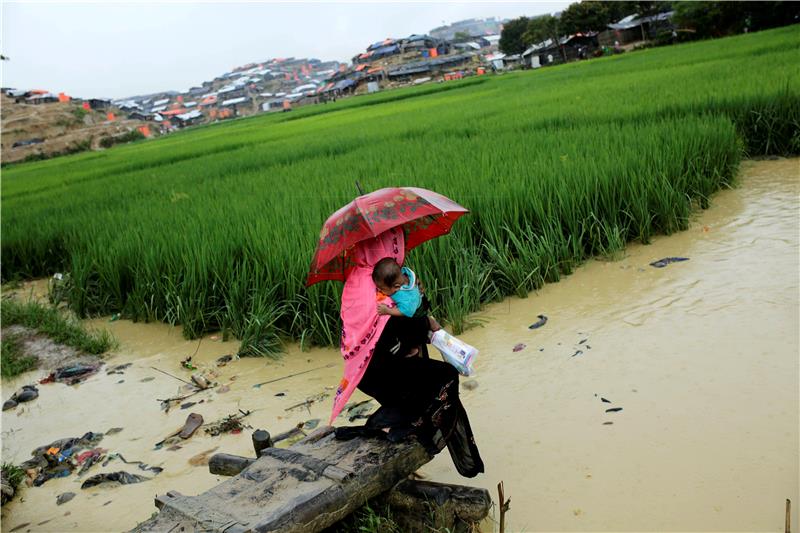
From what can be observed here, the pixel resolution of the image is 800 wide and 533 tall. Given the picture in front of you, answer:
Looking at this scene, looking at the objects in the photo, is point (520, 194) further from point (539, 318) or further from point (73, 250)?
point (73, 250)

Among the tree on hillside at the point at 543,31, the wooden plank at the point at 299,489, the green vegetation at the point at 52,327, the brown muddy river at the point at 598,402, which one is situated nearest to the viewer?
the wooden plank at the point at 299,489

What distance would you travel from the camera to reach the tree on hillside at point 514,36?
151 feet

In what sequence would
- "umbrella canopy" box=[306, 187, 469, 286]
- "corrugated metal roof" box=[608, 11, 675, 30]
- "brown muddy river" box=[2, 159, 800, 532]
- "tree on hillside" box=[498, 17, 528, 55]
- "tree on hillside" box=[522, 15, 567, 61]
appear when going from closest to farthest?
"umbrella canopy" box=[306, 187, 469, 286], "brown muddy river" box=[2, 159, 800, 532], "corrugated metal roof" box=[608, 11, 675, 30], "tree on hillside" box=[522, 15, 567, 61], "tree on hillside" box=[498, 17, 528, 55]

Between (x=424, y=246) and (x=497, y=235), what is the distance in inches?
23.5

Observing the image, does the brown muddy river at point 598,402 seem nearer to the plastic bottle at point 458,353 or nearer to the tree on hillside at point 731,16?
the plastic bottle at point 458,353

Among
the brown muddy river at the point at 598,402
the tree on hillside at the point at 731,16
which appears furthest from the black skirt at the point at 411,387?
the tree on hillside at the point at 731,16

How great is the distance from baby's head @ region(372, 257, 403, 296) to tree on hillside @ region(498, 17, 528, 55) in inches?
1842

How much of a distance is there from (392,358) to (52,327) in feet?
12.4

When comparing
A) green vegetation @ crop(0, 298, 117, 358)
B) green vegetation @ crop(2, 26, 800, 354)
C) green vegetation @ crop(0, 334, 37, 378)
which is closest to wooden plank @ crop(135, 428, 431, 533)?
green vegetation @ crop(2, 26, 800, 354)

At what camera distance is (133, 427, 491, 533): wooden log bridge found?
67.6 inches

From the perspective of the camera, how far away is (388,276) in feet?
6.50

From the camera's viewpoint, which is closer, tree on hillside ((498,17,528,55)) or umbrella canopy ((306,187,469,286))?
umbrella canopy ((306,187,469,286))

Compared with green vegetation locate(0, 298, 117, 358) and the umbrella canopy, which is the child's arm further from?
green vegetation locate(0, 298, 117, 358)

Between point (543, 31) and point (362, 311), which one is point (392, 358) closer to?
point (362, 311)
